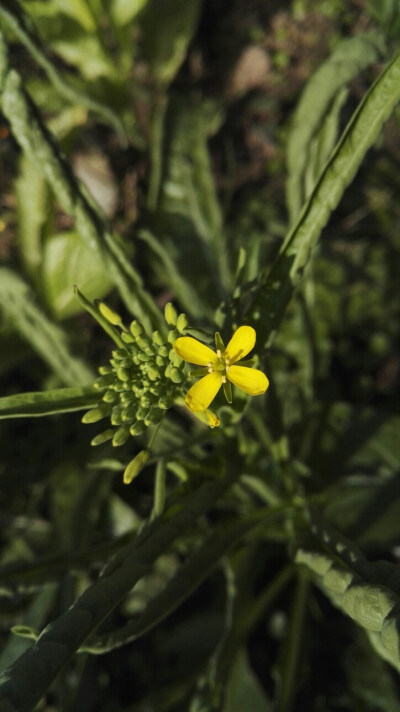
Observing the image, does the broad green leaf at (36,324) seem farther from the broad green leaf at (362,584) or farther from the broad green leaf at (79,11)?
the broad green leaf at (79,11)

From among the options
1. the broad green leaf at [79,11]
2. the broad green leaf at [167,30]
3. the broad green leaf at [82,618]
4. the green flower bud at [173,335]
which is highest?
the broad green leaf at [79,11]

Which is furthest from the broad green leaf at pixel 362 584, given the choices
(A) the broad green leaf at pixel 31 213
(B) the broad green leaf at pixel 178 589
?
(A) the broad green leaf at pixel 31 213

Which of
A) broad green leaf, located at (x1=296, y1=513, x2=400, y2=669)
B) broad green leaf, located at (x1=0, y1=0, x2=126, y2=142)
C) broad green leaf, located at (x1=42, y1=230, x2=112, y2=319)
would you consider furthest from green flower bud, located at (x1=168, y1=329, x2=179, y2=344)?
broad green leaf, located at (x1=42, y1=230, x2=112, y2=319)

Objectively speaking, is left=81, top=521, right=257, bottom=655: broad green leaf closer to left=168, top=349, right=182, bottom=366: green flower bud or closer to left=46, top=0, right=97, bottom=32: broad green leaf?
left=168, top=349, right=182, bottom=366: green flower bud

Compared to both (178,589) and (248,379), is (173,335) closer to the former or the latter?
(248,379)

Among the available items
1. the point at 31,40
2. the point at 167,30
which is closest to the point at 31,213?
the point at 31,40
